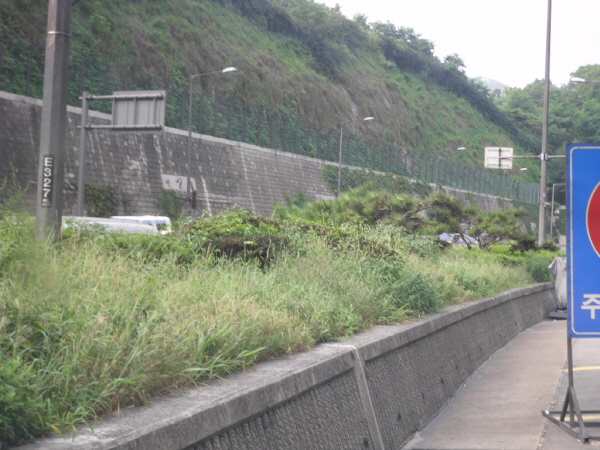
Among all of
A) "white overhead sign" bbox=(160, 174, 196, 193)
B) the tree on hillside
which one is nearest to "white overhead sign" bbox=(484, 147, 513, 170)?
"white overhead sign" bbox=(160, 174, 196, 193)

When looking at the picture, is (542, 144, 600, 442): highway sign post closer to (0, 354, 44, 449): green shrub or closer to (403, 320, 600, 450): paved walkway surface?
(403, 320, 600, 450): paved walkway surface

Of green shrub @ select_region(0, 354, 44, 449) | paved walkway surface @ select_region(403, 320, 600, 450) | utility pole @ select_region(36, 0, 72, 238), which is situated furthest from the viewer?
utility pole @ select_region(36, 0, 72, 238)

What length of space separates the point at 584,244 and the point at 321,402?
101 inches

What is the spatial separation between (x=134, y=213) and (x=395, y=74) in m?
68.4

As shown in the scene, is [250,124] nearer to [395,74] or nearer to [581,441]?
[581,441]

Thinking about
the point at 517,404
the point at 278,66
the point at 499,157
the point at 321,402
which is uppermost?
the point at 278,66

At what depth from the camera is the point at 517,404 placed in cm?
820

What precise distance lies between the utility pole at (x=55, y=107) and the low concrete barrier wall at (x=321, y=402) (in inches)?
124

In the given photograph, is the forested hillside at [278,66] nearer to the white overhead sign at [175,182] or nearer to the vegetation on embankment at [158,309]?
the white overhead sign at [175,182]

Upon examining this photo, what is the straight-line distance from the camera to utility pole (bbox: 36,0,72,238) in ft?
24.6

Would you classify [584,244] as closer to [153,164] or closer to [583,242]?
[583,242]

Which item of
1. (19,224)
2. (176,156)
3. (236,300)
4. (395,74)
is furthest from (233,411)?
(395,74)

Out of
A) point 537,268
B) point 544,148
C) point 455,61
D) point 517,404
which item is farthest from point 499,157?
point 455,61

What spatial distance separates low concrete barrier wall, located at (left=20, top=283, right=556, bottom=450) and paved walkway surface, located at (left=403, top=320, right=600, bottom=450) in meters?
0.22
